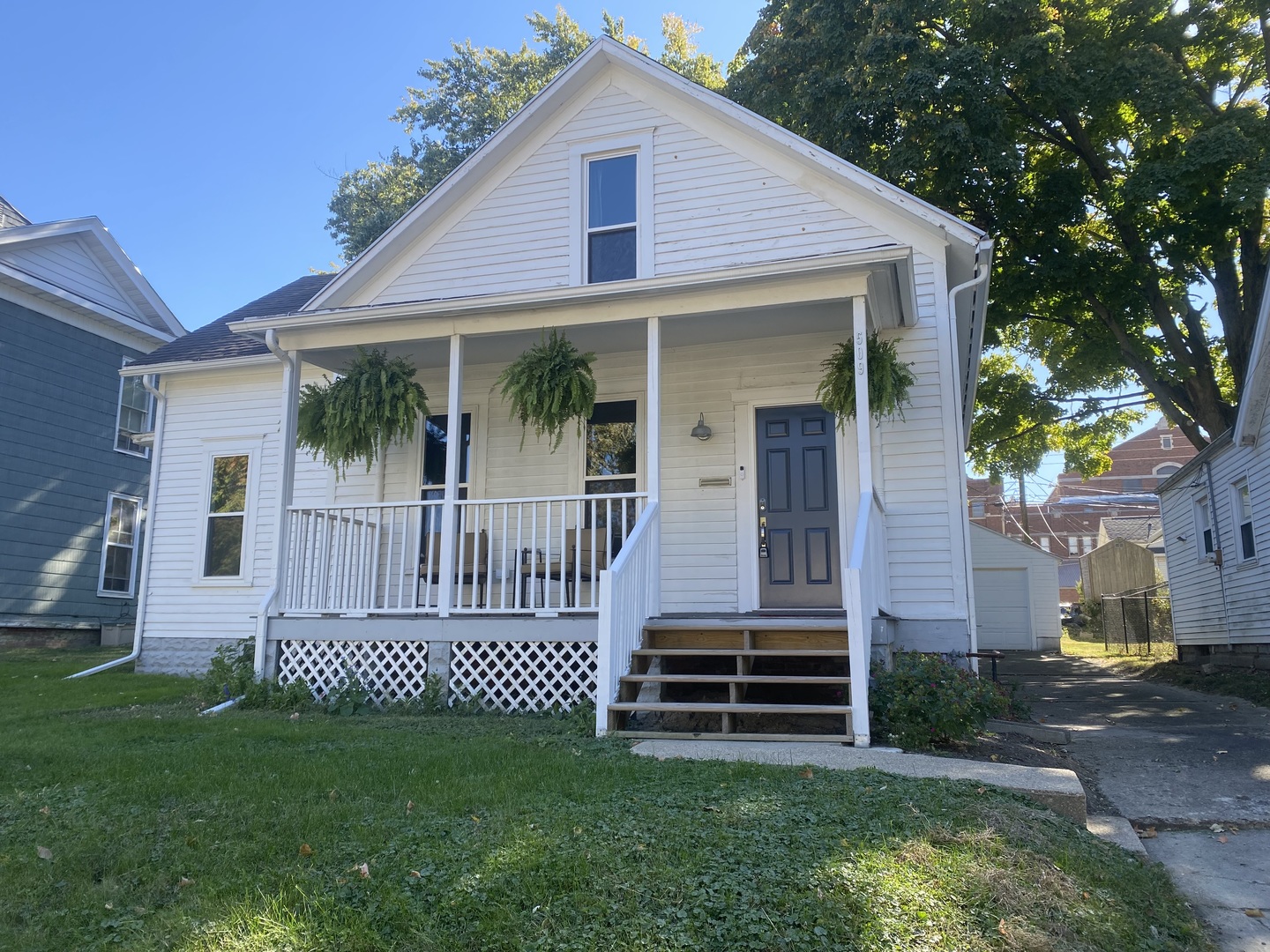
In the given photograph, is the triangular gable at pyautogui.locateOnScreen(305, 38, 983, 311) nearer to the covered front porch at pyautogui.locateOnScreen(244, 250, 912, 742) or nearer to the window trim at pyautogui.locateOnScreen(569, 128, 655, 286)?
the window trim at pyautogui.locateOnScreen(569, 128, 655, 286)

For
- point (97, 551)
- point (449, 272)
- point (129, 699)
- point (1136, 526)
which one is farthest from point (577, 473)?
point (1136, 526)

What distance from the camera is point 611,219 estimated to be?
9891 mm

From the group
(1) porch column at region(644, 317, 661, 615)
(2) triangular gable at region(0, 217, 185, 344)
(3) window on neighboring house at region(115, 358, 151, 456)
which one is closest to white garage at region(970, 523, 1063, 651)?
(1) porch column at region(644, 317, 661, 615)

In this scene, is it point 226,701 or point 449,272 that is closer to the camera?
point 226,701

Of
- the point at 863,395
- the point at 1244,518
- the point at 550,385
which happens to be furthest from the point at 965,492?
the point at 1244,518

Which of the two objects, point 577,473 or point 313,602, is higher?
point 577,473

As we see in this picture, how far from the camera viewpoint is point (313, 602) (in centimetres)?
830

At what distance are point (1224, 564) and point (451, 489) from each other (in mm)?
12714

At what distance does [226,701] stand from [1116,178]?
49.5ft

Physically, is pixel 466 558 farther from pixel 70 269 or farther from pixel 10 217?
pixel 10 217

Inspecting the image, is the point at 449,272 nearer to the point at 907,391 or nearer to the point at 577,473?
the point at 577,473

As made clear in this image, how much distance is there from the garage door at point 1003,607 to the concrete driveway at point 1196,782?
9.98 m

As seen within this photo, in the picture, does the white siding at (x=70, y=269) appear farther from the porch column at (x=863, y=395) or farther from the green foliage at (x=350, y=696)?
the porch column at (x=863, y=395)

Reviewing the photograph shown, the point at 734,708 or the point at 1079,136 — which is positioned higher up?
the point at 1079,136
